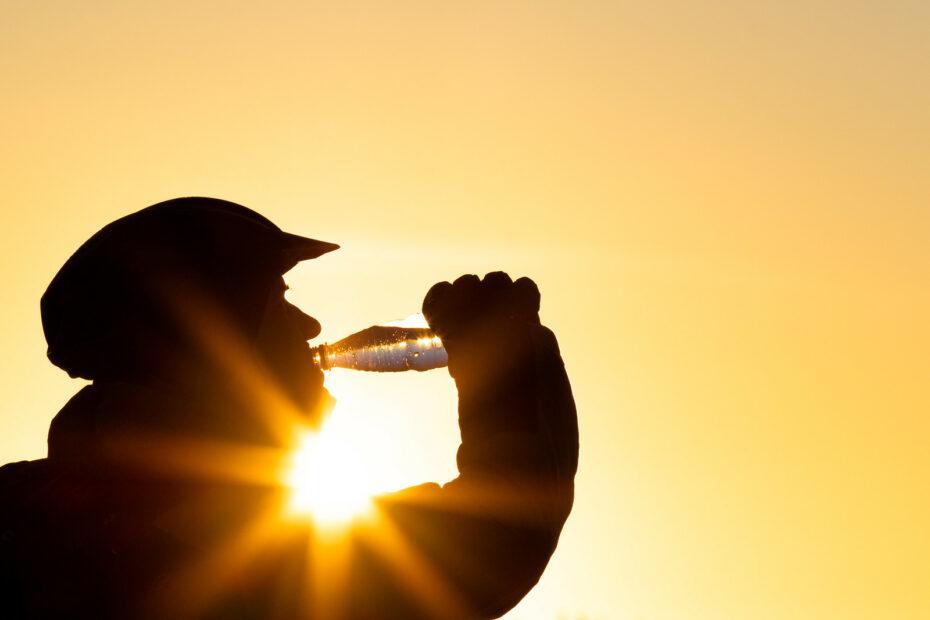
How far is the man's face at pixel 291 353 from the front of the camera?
194 inches

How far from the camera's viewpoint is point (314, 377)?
501 cm

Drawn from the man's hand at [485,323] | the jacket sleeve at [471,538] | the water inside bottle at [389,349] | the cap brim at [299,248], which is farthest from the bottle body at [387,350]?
the jacket sleeve at [471,538]

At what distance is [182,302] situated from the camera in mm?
4934

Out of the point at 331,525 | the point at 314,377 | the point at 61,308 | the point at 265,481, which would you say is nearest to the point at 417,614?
the point at 331,525

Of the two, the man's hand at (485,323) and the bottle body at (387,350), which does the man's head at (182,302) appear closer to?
the man's hand at (485,323)

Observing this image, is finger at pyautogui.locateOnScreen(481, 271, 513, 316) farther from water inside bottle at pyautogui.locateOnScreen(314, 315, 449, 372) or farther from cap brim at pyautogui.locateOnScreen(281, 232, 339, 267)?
water inside bottle at pyautogui.locateOnScreen(314, 315, 449, 372)

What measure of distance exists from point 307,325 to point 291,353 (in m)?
0.16

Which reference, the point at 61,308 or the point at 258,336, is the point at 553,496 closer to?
the point at 258,336

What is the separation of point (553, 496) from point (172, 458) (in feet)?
3.72

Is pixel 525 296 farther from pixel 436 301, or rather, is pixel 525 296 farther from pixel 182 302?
pixel 182 302

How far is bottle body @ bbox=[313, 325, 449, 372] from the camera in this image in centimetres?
864

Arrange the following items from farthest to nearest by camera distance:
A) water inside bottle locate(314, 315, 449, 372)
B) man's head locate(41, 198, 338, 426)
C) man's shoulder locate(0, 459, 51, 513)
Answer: water inside bottle locate(314, 315, 449, 372) → man's head locate(41, 198, 338, 426) → man's shoulder locate(0, 459, 51, 513)

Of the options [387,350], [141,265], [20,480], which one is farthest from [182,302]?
[387,350]

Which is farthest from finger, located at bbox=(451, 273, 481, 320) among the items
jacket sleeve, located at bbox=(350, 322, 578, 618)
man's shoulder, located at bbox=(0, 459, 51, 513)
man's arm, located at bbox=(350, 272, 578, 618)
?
man's shoulder, located at bbox=(0, 459, 51, 513)
